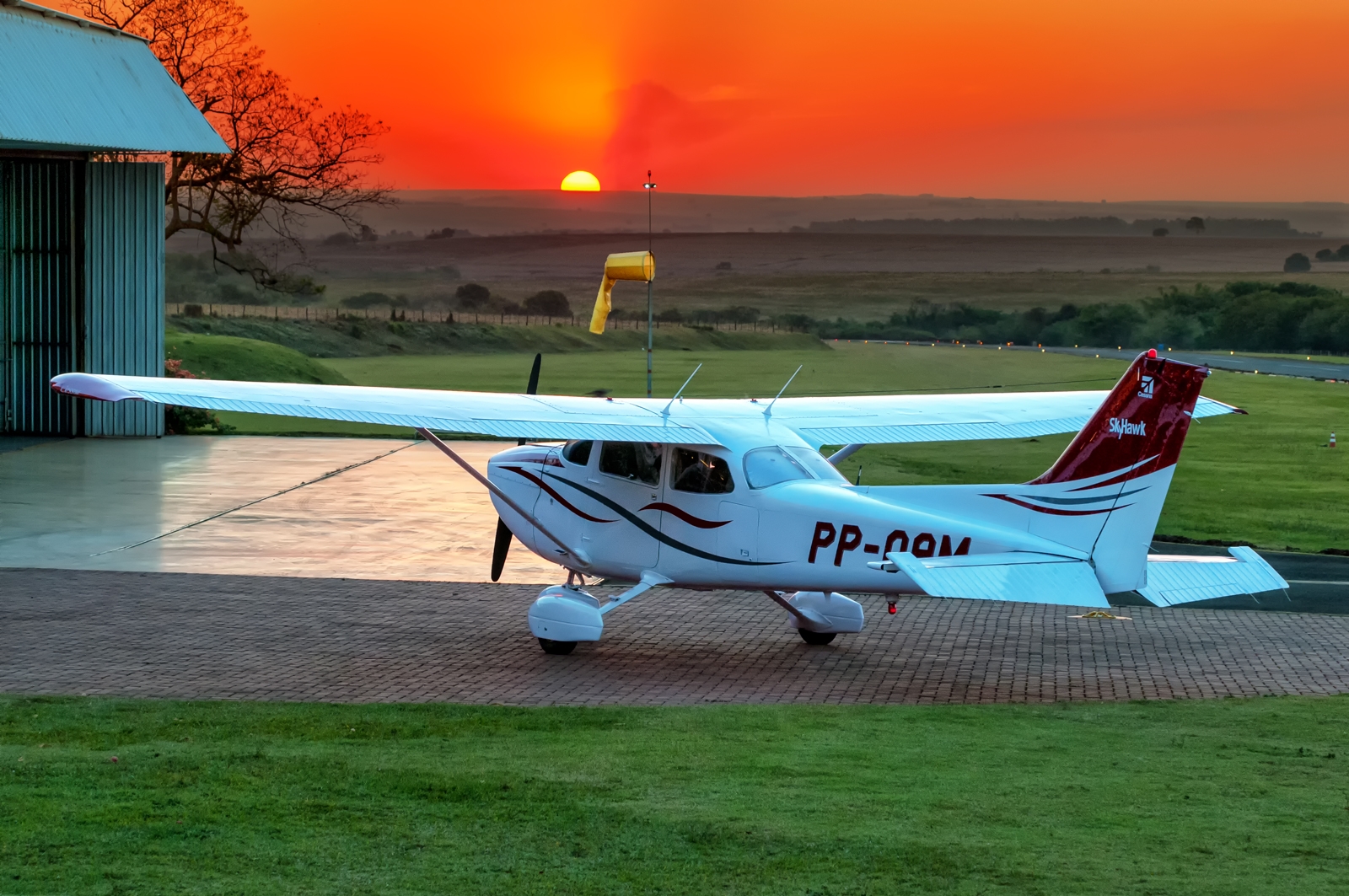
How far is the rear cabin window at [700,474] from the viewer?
509 inches

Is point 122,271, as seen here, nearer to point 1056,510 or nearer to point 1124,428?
point 1056,510

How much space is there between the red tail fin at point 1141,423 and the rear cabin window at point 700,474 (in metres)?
2.79

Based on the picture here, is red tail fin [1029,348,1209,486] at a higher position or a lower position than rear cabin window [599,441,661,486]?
higher

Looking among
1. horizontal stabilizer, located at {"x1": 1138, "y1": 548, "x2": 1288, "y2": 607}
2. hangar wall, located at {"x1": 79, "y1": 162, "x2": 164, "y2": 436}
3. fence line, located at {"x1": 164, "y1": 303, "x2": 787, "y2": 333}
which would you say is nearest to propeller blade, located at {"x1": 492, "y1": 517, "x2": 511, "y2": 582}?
horizontal stabilizer, located at {"x1": 1138, "y1": 548, "x2": 1288, "y2": 607}

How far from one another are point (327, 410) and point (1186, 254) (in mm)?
138025

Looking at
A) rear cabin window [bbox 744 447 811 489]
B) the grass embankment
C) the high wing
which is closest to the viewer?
the grass embankment

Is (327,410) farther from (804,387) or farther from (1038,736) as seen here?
(804,387)

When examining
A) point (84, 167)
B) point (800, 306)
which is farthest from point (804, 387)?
point (800, 306)

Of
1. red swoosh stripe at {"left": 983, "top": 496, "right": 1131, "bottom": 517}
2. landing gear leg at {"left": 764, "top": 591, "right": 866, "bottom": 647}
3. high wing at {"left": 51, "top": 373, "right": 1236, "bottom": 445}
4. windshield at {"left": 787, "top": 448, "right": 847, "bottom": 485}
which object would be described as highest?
high wing at {"left": 51, "top": 373, "right": 1236, "bottom": 445}

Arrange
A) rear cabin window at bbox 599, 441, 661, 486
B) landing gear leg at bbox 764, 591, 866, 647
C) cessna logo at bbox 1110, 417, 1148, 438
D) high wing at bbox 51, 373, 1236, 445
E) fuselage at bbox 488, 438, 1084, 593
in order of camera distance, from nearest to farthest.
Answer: cessna logo at bbox 1110, 417, 1148, 438 < fuselage at bbox 488, 438, 1084, 593 < high wing at bbox 51, 373, 1236, 445 < rear cabin window at bbox 599, 441, 661, 486 < landing gear leg at bbox 764, 591, 866, 647

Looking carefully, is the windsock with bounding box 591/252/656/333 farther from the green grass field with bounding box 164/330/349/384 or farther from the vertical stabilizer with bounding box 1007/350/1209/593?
the vertical stabilizer with bounding box 1007/350/1209/593

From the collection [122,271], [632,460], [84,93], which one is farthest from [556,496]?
[122,271]

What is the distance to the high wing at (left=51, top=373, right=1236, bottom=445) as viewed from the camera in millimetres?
12445

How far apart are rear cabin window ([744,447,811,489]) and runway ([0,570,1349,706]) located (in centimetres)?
167
